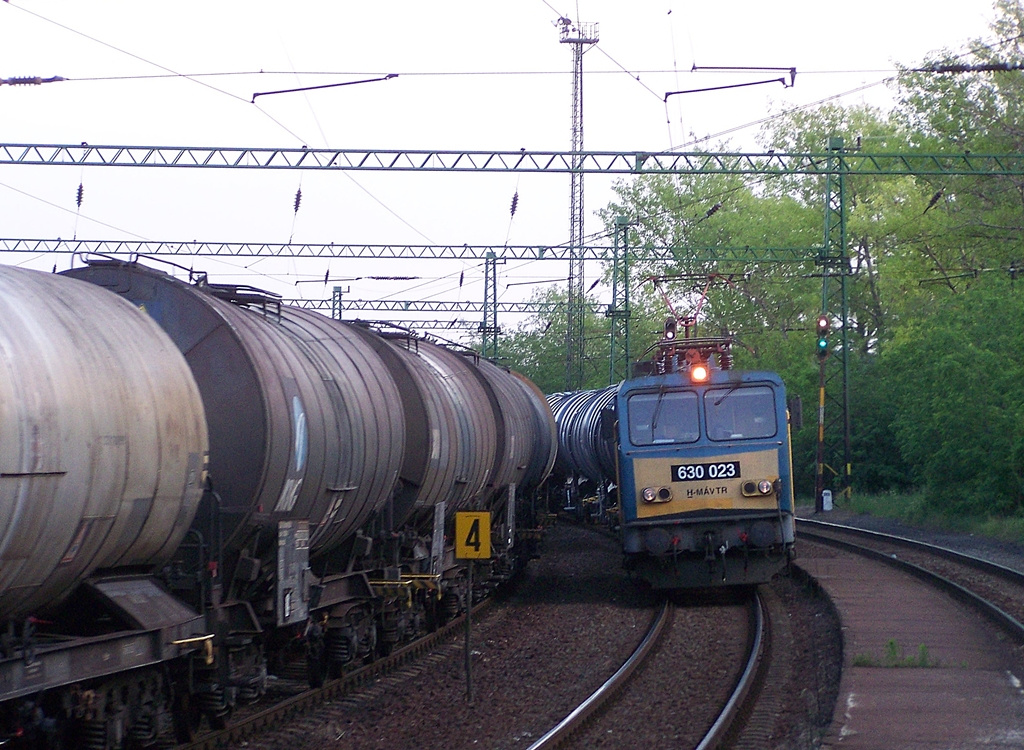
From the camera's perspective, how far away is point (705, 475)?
15703 millimetres

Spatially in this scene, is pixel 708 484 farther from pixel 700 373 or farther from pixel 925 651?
pixel 925 651

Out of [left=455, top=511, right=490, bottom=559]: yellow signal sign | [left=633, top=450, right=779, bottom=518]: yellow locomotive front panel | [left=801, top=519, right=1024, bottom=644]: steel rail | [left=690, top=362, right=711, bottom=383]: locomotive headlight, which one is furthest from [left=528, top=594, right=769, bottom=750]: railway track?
[left=690, top=362, right=711, bottom=383]: locomotive headlight

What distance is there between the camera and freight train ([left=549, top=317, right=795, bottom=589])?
15.6 m

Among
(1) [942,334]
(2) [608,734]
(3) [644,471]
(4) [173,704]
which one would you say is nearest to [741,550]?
(3) [644,471]

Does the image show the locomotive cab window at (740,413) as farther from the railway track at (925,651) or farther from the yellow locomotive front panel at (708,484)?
the railway track at (925,651)

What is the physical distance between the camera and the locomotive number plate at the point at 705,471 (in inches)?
616

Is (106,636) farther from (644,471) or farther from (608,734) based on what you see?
(644,471)

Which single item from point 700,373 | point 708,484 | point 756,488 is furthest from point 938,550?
point 700,373

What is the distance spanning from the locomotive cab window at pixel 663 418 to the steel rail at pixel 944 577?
425cm

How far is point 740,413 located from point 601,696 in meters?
6.46

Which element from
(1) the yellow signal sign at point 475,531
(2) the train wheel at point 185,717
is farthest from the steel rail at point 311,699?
(1) the yellow signal sign at point 475,531

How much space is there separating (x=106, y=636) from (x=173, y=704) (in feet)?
6.69

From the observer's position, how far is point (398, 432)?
10.9 m

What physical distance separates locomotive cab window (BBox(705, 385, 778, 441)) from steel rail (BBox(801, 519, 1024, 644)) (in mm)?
3443
